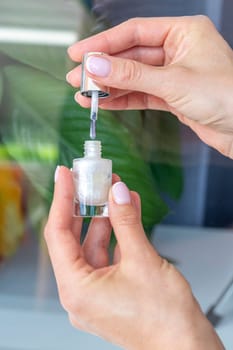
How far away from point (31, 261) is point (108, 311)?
58cm

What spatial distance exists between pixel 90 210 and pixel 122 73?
0.48ft

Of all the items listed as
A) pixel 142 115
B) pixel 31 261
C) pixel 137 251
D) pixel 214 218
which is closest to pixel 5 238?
pixel 31 261

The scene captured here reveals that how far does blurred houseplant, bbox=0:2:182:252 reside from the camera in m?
0.97

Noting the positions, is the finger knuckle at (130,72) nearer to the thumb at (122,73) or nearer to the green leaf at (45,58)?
the thumb at (122,73)

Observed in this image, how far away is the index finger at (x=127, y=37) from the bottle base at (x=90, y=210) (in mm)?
212

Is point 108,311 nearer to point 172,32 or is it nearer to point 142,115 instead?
point 172,32

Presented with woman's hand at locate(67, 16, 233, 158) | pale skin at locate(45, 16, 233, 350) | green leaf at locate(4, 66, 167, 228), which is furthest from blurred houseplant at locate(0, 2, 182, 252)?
pale skin at locate(45, 16, 233, 350)

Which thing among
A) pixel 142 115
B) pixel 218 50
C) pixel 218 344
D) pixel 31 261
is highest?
pixel 218 50

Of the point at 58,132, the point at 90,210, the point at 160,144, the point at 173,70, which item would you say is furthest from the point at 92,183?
the point at 160,144

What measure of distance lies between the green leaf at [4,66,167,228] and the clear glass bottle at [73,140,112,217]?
1.23 ft

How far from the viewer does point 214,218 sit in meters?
1.21

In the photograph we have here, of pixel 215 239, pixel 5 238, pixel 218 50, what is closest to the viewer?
pixel 218 50

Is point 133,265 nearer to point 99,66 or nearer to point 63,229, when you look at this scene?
point 63,229

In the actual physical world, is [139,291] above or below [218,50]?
below
